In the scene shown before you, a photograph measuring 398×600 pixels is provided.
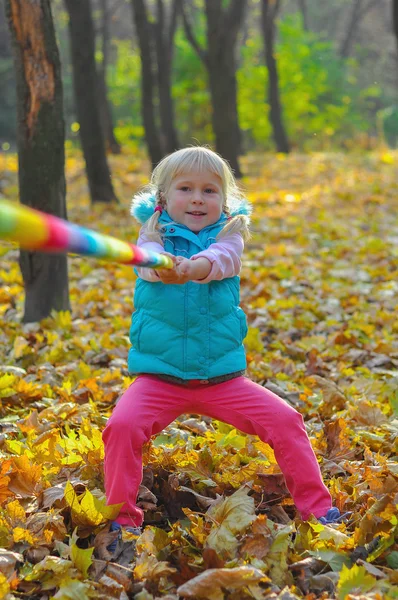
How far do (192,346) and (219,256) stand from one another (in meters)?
0.34

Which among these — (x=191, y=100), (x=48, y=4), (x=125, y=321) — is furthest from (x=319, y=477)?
(x=191, y=100)

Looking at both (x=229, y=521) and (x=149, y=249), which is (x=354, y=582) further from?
(x=149, y=249)

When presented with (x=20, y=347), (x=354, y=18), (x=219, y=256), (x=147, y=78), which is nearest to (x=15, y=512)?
(x=219, y=256)

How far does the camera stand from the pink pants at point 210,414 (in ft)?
8.55

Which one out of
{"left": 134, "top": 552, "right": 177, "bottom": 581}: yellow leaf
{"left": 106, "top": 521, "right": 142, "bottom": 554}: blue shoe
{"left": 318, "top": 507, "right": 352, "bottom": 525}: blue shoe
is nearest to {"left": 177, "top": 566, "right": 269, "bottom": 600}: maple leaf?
{"left": 134, "top": 552, "right": 177, "bottom": 581}: yellow leaf

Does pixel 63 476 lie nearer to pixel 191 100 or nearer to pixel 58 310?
pixel 58 310

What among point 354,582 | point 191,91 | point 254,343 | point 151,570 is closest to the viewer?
point 354,582

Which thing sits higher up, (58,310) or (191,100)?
(191,100)

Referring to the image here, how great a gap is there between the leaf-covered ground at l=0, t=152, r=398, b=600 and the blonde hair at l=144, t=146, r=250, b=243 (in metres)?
0.93

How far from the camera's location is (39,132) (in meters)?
5.43

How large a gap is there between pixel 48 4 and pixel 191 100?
22.5 meters

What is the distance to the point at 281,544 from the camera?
8.09 ft

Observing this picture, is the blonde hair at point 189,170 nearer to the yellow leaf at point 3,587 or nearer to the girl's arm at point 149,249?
the girl's arm at point 149,249

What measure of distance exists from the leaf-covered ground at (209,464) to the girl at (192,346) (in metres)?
0.17
